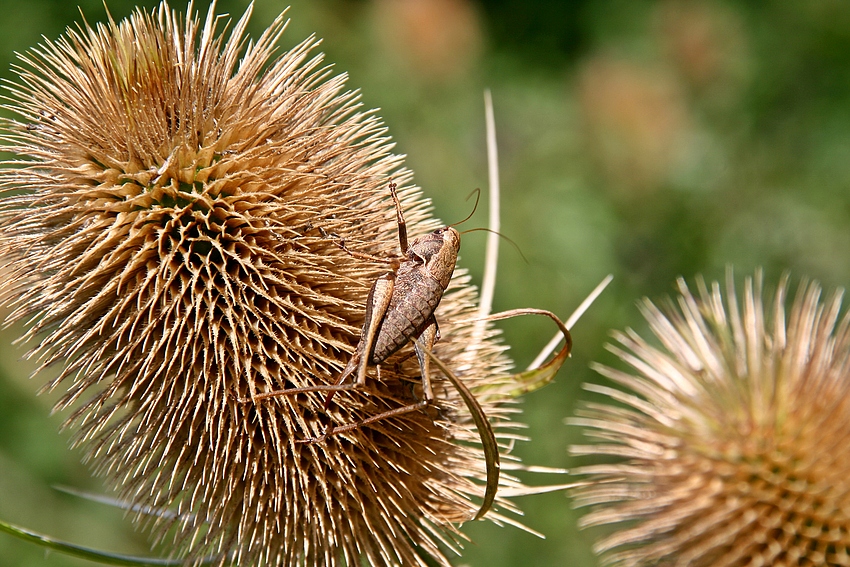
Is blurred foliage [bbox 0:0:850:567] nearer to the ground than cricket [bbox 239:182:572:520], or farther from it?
farther from it

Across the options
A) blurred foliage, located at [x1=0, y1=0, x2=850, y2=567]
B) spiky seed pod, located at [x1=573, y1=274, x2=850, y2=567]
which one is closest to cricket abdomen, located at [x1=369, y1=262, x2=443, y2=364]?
spiky seed pod, located at [x1=573, y1=274, x2=850, y2=567]

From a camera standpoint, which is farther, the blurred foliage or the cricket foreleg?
the blurred foliage

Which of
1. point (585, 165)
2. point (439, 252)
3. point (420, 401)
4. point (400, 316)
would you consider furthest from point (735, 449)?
point (585, 165)

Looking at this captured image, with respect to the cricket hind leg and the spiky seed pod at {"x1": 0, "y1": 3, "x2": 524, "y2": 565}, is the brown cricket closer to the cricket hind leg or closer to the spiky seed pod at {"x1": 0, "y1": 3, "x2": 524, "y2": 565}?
the cricket hind leg

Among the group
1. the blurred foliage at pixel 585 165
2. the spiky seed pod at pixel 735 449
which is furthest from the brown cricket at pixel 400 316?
the blurred foliage at pixel 585 165

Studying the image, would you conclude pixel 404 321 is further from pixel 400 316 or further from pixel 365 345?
pixel 365 345

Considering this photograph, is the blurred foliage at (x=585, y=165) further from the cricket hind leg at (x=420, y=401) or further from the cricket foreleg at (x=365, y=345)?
the cricket foreleg at (x=365, y=345)

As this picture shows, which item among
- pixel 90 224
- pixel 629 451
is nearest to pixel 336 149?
pixel 90 224
